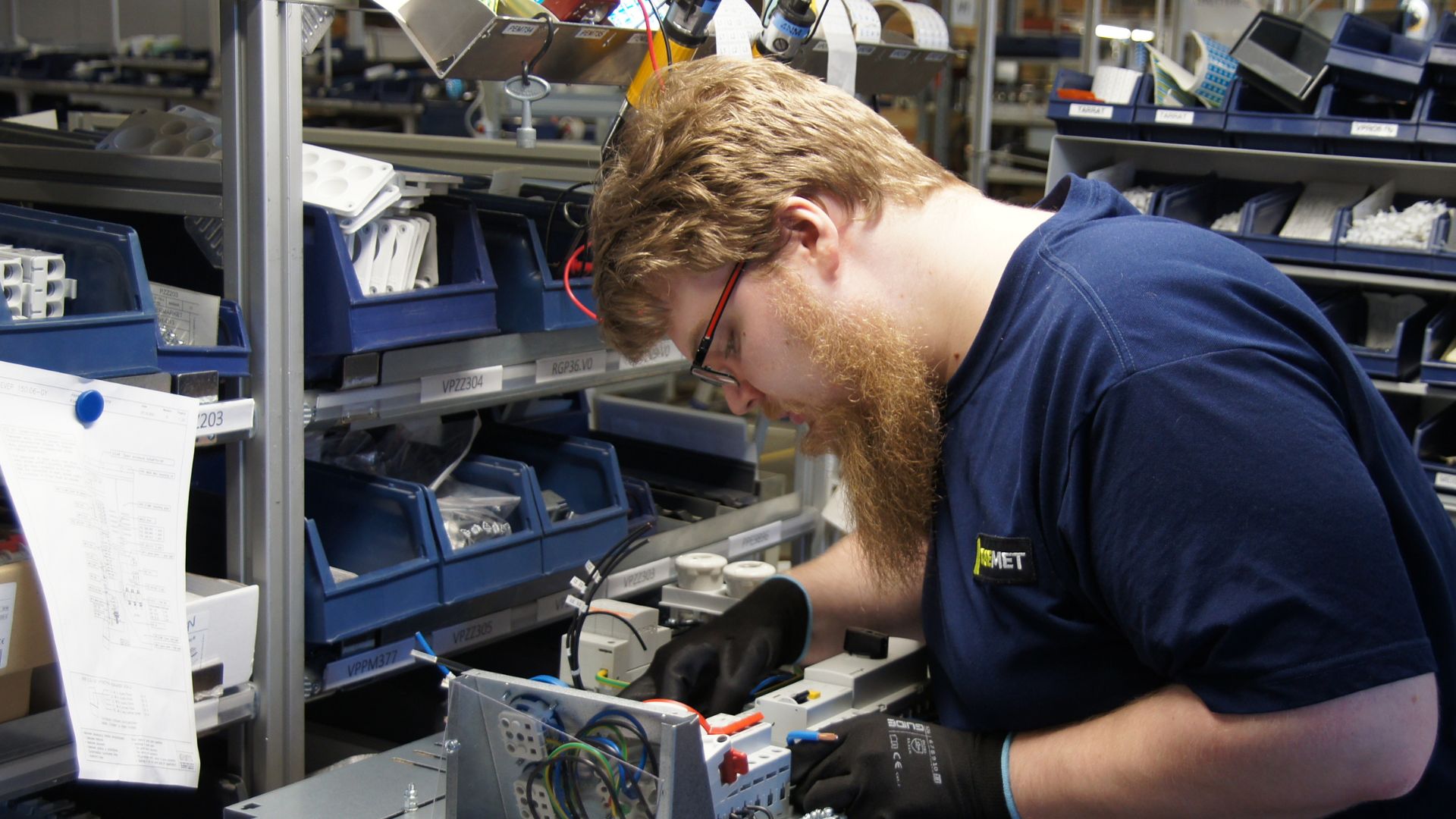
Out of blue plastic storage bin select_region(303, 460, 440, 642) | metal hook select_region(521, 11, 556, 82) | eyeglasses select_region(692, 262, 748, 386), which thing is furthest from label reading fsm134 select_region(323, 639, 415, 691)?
metal hook select_region(521, 11, 556, 82)

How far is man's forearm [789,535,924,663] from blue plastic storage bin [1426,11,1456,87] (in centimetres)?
201

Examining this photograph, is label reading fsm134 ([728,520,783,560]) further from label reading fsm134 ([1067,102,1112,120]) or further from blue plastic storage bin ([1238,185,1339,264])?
label reading fsm134 ([1067,102,1112,120])

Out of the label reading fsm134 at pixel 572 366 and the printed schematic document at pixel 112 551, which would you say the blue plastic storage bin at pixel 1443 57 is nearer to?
the label reading fsm134 at pixel 572 366

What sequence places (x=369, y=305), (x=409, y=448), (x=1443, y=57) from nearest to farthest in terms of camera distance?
(x=369, y=305) < (x=409, y=448) < (x=1443, y=57)

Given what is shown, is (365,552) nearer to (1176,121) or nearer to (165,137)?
(165,137)

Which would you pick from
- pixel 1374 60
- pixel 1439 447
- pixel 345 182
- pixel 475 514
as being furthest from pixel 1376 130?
pixel 345 182

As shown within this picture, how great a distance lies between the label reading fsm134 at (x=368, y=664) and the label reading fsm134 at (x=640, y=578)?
388 millimetres

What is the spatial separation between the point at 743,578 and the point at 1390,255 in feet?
6.61

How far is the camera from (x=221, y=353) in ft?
4.68

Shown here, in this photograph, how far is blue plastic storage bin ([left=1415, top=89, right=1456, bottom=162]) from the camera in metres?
2.82

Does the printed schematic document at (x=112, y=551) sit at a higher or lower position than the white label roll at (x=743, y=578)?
higher

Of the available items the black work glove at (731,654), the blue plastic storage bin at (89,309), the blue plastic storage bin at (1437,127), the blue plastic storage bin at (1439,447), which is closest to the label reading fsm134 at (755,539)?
the black work glove at (731,654)

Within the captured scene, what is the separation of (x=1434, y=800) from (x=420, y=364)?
1247 mm

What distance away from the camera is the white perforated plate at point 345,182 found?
1.55 metres
